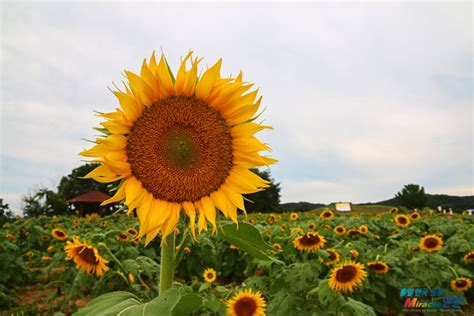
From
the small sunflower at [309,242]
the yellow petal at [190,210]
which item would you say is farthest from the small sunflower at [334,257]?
the yellow petal at [190,210]

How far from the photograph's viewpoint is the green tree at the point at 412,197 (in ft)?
134

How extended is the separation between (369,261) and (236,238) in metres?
4.47

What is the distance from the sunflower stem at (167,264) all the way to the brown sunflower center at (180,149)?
7.9 inches

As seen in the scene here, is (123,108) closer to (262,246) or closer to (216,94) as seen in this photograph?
(216,94)

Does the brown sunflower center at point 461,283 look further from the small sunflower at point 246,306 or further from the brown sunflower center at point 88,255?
the brown sunflower center at point 88,255

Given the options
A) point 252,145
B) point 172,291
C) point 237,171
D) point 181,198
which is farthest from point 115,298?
point 252,145

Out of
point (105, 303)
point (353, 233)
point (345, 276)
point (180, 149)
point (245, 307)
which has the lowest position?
point (245, 307)

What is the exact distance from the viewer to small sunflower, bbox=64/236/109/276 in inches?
134

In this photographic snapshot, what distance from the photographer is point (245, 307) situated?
3959mm

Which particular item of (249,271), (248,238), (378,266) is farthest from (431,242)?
(248,238)

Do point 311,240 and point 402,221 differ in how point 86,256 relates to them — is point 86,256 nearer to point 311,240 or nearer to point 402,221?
point 311,240

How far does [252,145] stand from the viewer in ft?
6.18

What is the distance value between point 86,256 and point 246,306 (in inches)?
63.5

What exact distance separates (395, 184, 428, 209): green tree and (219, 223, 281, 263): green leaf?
42.1m
